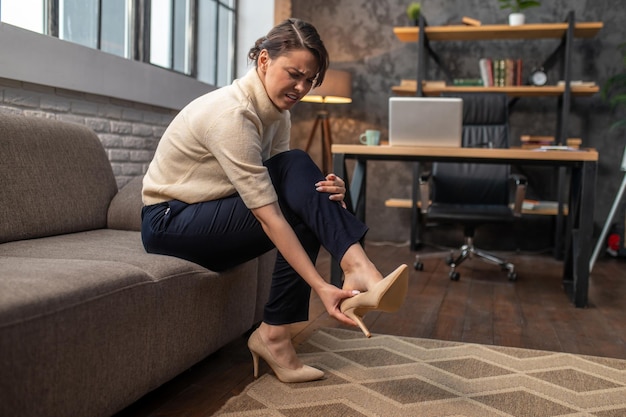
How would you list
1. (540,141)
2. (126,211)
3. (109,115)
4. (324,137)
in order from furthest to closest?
1. (324,137)
2. (540,141)
3. (109,115)
4. (126,211)

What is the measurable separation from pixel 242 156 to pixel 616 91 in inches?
147

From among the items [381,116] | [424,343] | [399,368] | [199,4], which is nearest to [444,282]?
[424,343]

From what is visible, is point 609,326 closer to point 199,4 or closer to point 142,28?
point 142,28

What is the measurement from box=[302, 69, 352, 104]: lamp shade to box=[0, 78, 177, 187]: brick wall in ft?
4.07

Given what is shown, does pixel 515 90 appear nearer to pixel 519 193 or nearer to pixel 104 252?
pixel 519 193

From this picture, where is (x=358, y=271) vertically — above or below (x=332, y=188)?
below

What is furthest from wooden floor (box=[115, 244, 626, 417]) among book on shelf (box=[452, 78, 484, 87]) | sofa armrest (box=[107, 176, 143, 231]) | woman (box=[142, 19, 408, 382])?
book on shelf (box=[452, 78, 484, 87])

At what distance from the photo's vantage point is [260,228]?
1.63 meters

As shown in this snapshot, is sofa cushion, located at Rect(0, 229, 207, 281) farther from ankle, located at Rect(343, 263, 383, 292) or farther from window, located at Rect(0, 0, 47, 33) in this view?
window, located at Rect(0, 0, 47, 33)

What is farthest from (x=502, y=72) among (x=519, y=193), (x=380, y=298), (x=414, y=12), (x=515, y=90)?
(x=380, y=298)

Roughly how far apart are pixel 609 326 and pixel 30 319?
2155 mm

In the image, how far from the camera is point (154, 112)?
10.6 feet

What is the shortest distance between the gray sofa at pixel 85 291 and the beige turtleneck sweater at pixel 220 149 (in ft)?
0.66

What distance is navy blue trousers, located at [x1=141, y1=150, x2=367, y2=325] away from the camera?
1588 millimetres
